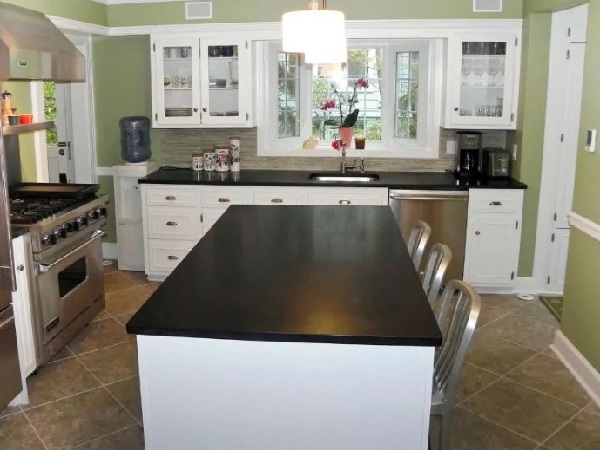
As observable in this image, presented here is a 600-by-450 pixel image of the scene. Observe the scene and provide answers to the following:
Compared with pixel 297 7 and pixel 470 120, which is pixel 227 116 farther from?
pixel 470 120

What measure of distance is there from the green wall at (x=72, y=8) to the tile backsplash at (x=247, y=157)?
1.12m

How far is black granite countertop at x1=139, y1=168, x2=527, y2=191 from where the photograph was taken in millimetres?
4953

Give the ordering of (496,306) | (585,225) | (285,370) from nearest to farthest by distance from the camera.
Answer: (285,370)
(585,225)
(496,306)

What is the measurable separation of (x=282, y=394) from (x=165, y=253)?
3.47 meters

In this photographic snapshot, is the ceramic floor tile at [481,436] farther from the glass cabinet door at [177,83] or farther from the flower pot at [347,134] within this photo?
the glass cabinet door at [177,83]

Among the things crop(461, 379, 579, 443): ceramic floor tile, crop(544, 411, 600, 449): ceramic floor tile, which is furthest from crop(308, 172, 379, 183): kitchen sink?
crop(544, 411, 600, 449): ceramic floor tile

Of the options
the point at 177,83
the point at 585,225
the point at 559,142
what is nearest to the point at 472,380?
the point at 585,225

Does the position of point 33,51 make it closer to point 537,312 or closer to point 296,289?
point 296,289

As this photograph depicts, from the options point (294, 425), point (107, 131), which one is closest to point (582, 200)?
point (294, 425)

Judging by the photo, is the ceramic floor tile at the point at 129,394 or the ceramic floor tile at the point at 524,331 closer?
the ceramic floor tile at the point at 129,394

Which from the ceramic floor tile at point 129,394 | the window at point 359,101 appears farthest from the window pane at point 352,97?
the ceramic floor tile at point 129,394

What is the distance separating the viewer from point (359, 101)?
19.3ft

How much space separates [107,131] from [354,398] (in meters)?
4.47

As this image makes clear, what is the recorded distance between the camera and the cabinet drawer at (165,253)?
5.34m
